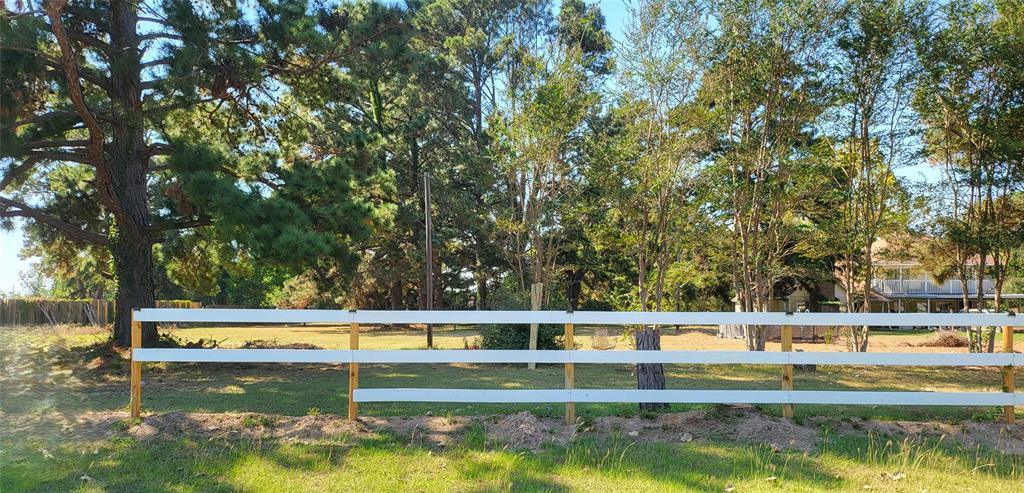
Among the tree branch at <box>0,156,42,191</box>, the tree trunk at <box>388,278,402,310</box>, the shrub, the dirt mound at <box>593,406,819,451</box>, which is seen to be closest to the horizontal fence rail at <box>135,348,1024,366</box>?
the dirt mound at <box>593,406,819,451</box>

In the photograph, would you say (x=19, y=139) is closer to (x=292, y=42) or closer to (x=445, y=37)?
(x=292, y=42)

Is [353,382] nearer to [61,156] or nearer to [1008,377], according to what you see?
[1008,377]

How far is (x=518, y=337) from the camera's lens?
49.8 feet

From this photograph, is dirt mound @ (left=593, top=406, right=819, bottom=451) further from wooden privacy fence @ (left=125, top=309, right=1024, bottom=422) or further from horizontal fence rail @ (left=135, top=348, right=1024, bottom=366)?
horizontal fence rail @ (left=135, top=348, right=1024, bottom=366)

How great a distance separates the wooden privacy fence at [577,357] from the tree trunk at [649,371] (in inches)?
10.4

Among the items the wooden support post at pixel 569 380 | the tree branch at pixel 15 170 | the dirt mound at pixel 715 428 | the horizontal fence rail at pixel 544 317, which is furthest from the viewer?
the tree branch at pixel 15 170

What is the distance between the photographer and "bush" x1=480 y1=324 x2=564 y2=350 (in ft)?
49.5

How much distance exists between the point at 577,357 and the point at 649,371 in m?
0.90

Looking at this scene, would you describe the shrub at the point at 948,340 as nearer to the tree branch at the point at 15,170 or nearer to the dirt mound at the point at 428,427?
the dirt mound at the point at 428,427

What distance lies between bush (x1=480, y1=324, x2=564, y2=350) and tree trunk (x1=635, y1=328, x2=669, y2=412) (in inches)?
326

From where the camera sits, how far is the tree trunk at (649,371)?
644 cm

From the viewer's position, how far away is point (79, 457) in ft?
16.8

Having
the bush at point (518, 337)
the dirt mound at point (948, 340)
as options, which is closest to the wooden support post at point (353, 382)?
the bush at point (518, 337)

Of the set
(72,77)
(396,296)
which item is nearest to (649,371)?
(72,77)
